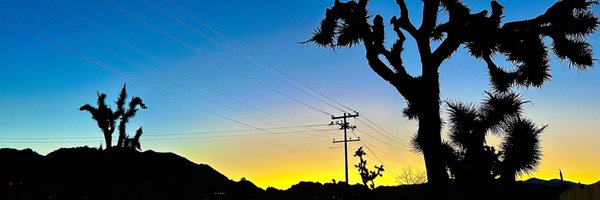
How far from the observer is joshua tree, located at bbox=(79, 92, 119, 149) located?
19.3m

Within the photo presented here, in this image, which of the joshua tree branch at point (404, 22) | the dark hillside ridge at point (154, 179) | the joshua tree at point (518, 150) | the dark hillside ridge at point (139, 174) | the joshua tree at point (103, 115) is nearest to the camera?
the joshua tree branch at point (404, 22)

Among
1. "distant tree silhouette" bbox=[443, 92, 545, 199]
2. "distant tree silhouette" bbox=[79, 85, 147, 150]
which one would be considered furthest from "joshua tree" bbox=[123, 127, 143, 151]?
"distant tree silhouette" bbox=[443, 92, 545, 199]

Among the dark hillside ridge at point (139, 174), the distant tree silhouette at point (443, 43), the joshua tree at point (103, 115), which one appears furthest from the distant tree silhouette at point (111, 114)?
the dark hillside ridge at point (139, 174)

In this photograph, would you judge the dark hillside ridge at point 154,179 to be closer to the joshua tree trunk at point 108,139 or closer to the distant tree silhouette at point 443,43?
the joshua tree trunk at point 108,139

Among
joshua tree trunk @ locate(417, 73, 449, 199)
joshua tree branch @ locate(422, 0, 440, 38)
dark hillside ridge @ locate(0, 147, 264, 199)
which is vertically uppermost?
dark hillside ridge @ locate(0, 147, 264, 199)

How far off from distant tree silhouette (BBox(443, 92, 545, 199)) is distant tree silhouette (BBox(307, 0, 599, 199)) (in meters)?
3.24

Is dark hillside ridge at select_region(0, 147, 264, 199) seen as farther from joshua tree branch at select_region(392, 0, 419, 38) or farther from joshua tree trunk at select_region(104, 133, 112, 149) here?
joshua tree branch at select_region(392, 0, 419, 38)

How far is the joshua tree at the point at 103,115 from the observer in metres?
19.3

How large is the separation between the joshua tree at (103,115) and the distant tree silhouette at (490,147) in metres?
13.2

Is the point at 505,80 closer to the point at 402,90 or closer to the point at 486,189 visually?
the point at 402,90

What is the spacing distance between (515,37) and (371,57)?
2.44 metres

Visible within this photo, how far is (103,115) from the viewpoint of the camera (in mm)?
19391

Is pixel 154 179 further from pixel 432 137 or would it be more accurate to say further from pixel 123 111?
pixel 432 137

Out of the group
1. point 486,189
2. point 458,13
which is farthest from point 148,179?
point 458,13
